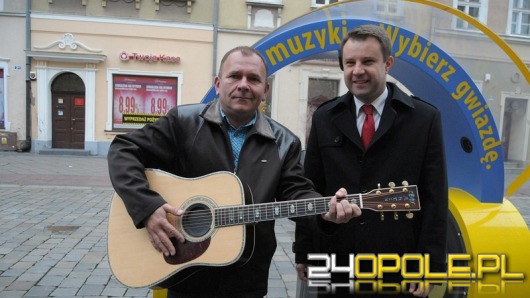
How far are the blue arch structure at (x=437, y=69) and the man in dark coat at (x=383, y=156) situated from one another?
38.1 inches

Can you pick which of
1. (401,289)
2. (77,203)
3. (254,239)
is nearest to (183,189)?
(254,239)

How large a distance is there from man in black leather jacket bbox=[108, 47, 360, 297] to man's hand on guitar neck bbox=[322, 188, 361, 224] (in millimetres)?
83

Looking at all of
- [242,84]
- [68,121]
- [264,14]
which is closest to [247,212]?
[242,84]

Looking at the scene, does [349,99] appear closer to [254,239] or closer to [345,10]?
[254,239]

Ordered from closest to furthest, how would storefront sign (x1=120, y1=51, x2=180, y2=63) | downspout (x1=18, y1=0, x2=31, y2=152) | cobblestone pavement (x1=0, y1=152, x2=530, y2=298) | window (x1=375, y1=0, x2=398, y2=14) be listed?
1. window (x1=375, y1=0, x2=398, y2=14)
2. cobblestone pavement (x1=0, y1=152, x2=530, y2=298)
3. downspout (x1=18, y1=0, x2=31, y2=152)
4. storefront sign (x1=120, y1=51, x2=180, y2=63)

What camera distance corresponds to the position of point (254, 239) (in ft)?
6.59

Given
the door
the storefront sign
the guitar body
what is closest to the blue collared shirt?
the guitar body

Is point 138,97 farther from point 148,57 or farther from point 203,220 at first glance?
point 203,220

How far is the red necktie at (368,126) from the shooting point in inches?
83.5

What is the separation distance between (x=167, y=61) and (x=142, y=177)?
12.7 meters

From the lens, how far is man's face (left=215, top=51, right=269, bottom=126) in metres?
2.01

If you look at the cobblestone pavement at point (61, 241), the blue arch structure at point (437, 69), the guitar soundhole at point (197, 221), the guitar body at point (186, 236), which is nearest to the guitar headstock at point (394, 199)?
the guitar body at point (186, 236)

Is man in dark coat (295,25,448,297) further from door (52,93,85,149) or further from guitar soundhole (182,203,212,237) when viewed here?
door (52,93,85,149)

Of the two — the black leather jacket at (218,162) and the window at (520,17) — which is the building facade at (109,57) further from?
the black leather jacket at (218,162)
